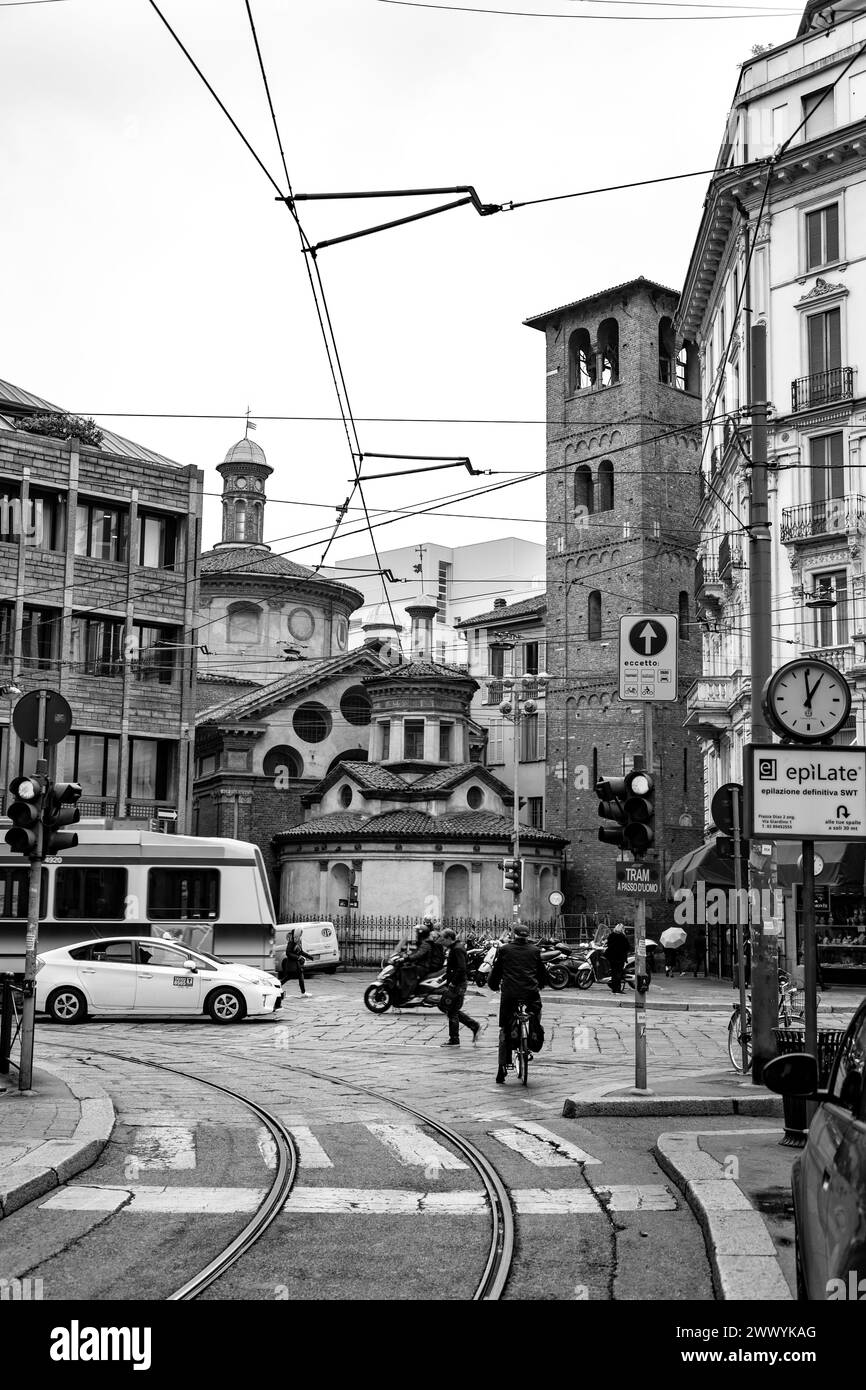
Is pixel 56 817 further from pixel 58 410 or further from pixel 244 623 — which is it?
pixel 244 623

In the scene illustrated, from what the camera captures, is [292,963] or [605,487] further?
[605,487]

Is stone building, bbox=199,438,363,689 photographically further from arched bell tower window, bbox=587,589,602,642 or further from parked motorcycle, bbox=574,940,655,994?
parked motorcycle, bbox=574,940,655,994

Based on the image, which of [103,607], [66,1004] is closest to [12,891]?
[66,1004]

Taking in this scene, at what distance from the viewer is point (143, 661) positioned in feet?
141

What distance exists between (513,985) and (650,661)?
3.87 meters

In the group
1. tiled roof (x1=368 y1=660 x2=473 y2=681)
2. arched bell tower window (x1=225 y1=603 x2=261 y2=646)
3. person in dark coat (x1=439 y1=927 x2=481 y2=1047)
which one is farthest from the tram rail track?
arched bell tower window (x1=225 y1=603 x2=261 y2=646)

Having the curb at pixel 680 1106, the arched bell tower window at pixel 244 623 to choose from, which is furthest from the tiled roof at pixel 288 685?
the curb at pixel 680 1106

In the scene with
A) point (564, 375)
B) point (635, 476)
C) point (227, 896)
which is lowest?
point (227, 896)

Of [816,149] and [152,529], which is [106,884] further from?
[816,149]

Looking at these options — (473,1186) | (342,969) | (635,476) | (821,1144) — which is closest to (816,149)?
(635,476)

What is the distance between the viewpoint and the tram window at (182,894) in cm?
2917

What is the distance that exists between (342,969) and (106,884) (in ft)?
53.7

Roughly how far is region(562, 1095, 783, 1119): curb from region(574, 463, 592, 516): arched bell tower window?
4595cm

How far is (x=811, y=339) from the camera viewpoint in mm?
36000
